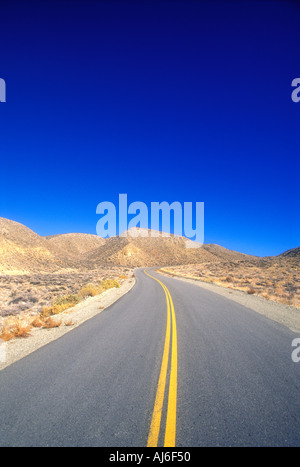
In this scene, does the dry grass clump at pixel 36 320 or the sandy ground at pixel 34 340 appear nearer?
the sandy ground at pixel 34 340

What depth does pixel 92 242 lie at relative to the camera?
147 metres

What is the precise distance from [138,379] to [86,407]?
1.18 meters

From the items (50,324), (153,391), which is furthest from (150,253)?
(153,391)

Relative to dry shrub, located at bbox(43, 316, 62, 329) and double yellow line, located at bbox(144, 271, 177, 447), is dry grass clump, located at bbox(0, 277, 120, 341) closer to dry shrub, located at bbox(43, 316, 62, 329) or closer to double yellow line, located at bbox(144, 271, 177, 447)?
dry shrub, located at bbox(43, 316, 62, 329)

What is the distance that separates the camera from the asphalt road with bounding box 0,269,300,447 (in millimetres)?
2887

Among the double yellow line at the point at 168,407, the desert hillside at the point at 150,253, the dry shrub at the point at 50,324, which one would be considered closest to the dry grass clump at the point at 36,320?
the dry shrub at the point at 50,324

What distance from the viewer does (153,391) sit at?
387 cm

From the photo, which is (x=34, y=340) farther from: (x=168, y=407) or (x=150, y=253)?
(x=150, y=253)

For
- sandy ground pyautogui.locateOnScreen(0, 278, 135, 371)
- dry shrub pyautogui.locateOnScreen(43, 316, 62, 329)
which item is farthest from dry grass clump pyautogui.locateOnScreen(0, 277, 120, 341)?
sandy ground pyautogui.locateOnScreen(0, 278, 135, 371)

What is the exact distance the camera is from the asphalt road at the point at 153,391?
9.47ft

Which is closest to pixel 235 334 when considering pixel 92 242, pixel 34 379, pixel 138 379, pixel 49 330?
pixel 138 379

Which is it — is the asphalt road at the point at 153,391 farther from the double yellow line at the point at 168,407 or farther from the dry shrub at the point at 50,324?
the dry shrub at the point at 50,324
